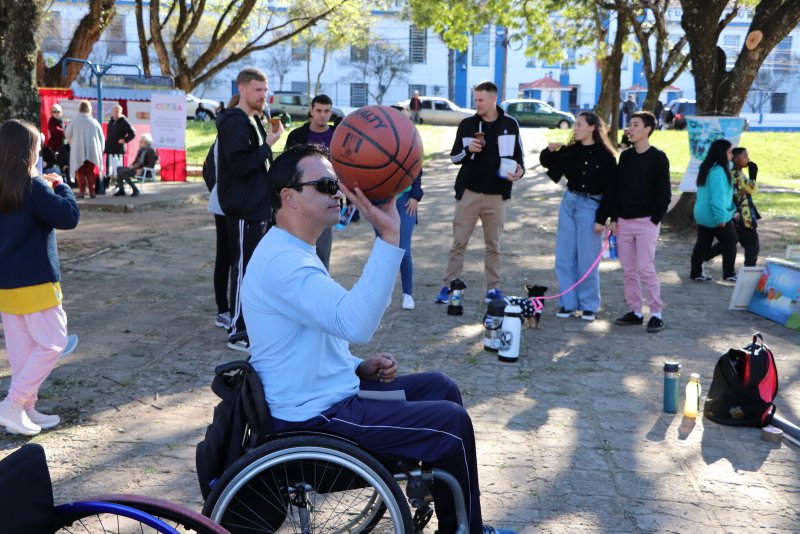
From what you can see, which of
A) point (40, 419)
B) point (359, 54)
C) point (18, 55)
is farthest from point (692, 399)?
point (359, 54)

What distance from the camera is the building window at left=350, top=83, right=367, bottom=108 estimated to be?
201 ft

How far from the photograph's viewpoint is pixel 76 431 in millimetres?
4996

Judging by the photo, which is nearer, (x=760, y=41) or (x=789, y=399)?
(x=789, y=399)

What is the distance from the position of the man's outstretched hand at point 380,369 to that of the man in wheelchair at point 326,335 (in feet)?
0.49

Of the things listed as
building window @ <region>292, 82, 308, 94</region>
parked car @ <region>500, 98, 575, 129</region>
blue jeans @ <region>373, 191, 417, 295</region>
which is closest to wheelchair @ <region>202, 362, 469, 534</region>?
blue jeans @ <region>373, 191, 417, 295</region>

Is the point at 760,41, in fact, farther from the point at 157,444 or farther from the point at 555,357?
the point at 157,444

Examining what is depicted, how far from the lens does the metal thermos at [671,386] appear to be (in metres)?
5.52

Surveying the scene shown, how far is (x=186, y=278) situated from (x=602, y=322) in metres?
4.52

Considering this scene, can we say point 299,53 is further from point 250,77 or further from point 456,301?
point 250,77

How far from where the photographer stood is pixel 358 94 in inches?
2420

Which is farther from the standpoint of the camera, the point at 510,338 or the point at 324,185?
the point at 510,338

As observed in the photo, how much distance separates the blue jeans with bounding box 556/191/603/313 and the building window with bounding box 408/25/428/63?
54.2 metres

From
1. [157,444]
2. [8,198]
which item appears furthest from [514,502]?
[8,198]

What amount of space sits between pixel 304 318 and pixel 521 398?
→ 3054 millimetres
